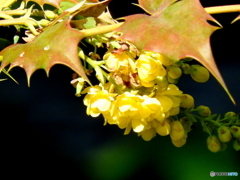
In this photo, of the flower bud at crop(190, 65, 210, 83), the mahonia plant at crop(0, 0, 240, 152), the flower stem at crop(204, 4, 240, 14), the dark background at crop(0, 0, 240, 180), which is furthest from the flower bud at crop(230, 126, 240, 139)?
the dark background at crop(0, 0, 240, 180)

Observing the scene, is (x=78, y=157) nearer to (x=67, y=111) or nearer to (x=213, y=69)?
(x=67, y=111)

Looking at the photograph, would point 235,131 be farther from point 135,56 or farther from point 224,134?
point 135,56

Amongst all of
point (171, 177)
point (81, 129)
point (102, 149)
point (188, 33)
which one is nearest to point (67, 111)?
point (81, 129)

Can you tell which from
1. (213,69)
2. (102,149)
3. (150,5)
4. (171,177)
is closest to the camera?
(213,69)

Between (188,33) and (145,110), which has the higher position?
(188,33)

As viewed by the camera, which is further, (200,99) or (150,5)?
(200,99)

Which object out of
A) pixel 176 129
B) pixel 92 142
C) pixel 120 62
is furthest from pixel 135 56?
pixel 92 142

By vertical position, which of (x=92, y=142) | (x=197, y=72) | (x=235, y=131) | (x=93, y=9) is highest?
(x=93, y=9)
